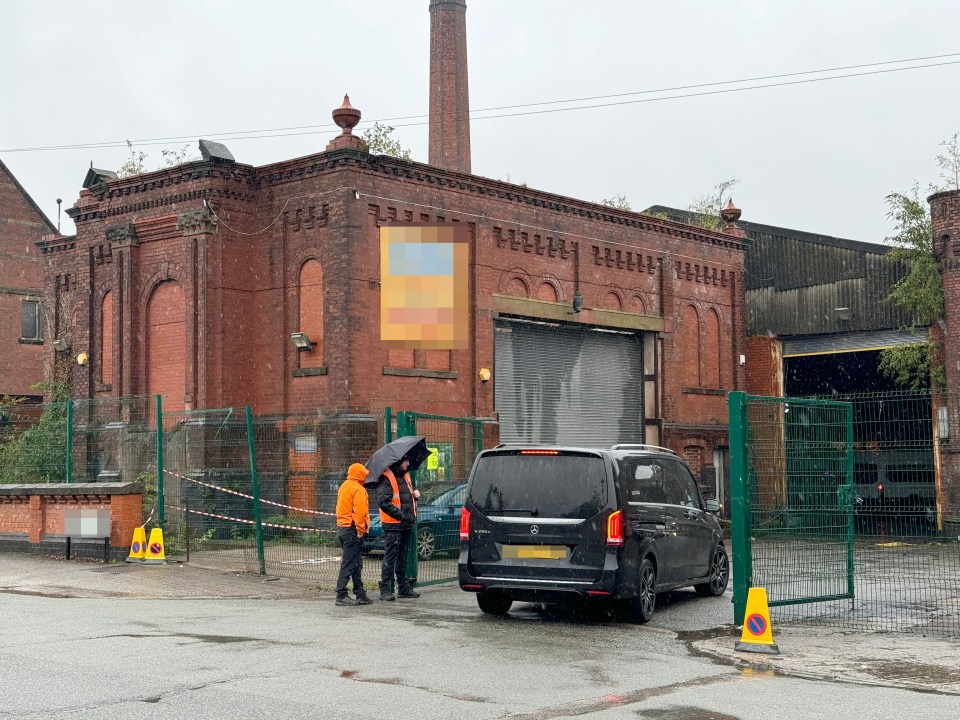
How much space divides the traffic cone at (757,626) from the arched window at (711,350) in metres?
24.0

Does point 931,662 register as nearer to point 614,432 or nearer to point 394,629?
point 394,629

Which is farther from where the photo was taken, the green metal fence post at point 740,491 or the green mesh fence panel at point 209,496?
the green mesh fence panel at point 209,496

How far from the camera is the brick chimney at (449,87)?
45.2m

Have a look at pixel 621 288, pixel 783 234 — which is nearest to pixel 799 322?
pixel 783 234

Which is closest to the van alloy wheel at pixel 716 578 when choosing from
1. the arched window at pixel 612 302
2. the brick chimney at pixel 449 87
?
the arched window at pixel 612 302

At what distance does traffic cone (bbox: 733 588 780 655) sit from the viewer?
10875 millimetres

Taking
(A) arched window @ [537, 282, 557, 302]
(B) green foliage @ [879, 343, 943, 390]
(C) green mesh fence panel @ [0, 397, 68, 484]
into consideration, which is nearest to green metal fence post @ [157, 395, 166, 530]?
(C) green mesh fence panel @ [0, 397, 68, 484]

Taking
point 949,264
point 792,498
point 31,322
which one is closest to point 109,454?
point 792,498

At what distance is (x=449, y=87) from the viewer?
1804 inches

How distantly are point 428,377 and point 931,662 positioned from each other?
1715 centimetres

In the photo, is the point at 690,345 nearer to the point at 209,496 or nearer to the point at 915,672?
the point at 209,496

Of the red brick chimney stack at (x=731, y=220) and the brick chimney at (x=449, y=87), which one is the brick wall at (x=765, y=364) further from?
the brick chimney at (x=449, y=87)

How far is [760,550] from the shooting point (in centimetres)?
1249

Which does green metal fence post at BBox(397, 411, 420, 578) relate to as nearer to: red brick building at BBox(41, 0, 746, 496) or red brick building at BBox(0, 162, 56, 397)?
red brick building at BBox(41, 0, 746, 496)
